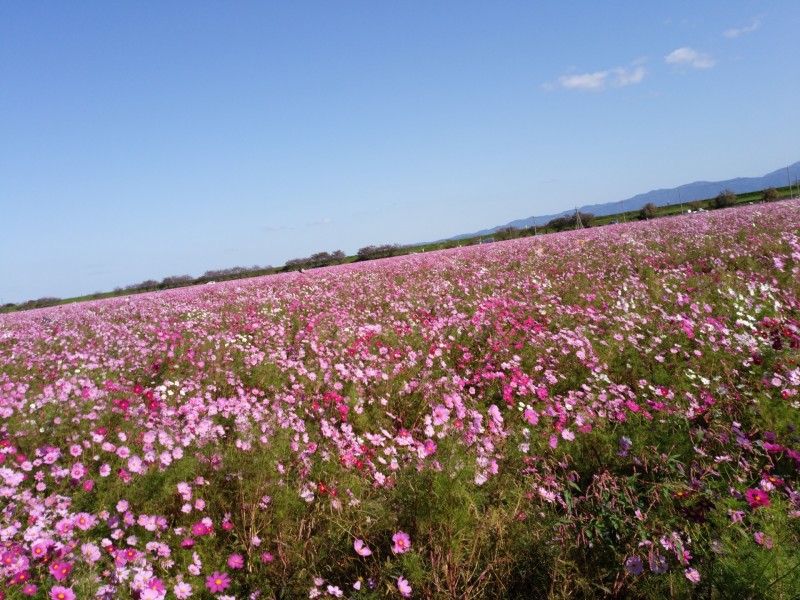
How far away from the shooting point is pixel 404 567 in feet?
6.91

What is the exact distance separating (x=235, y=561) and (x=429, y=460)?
132 centimetres

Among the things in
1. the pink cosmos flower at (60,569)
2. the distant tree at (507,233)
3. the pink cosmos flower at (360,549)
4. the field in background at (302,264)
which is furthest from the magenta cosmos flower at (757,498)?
the field in background at (302,264)

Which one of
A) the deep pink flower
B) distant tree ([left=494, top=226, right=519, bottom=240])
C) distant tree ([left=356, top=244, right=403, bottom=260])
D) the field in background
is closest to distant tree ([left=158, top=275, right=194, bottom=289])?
the field in background

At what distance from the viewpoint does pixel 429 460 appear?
274 centimetres

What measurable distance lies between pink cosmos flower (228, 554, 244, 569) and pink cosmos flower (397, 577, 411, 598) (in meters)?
1.08

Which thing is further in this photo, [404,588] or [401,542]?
[401,542]

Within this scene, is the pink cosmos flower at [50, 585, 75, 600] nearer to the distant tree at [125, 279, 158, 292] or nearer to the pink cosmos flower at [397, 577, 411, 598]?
the pink cosmos flower at [397, 577, 411, 598]

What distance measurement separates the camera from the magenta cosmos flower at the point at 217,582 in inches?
90.3

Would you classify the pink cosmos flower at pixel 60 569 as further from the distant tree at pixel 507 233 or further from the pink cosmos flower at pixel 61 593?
the distant tree at pixel 507 233

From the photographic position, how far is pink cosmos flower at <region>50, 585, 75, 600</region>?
195 centimetres

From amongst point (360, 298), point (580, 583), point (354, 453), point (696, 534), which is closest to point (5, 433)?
point (354, 453)

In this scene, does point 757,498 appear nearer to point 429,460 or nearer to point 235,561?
point 429,460

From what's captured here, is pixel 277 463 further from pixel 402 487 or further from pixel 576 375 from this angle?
pixel 576 375

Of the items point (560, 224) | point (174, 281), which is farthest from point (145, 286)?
point (560, 224)
